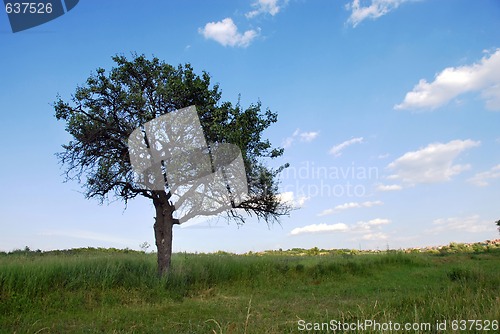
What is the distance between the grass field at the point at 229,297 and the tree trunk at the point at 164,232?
62cm

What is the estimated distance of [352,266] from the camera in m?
23.0

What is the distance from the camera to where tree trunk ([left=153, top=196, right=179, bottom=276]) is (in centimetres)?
1741

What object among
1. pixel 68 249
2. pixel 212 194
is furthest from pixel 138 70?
pixel 68 249

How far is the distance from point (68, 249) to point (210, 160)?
27065mm

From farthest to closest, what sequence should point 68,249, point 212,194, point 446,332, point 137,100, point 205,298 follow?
point 68,249
point 212,194
point 137,100
point 205,298
point 446,332

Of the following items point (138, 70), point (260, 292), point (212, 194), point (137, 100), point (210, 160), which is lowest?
point (260, 292)

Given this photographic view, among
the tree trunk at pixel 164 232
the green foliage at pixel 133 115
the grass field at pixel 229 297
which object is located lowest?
the grass field at pixel 229 297

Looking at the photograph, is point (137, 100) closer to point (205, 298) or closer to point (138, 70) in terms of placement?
point (138, 70)

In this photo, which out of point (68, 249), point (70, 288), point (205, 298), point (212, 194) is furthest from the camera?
point (68, 249)

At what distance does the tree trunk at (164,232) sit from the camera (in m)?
17.4

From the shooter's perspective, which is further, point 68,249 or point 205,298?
point 68,249

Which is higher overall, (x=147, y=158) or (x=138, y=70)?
(x=138, y=70)

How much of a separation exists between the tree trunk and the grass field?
618mm

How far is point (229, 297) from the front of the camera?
→ 15.3m
